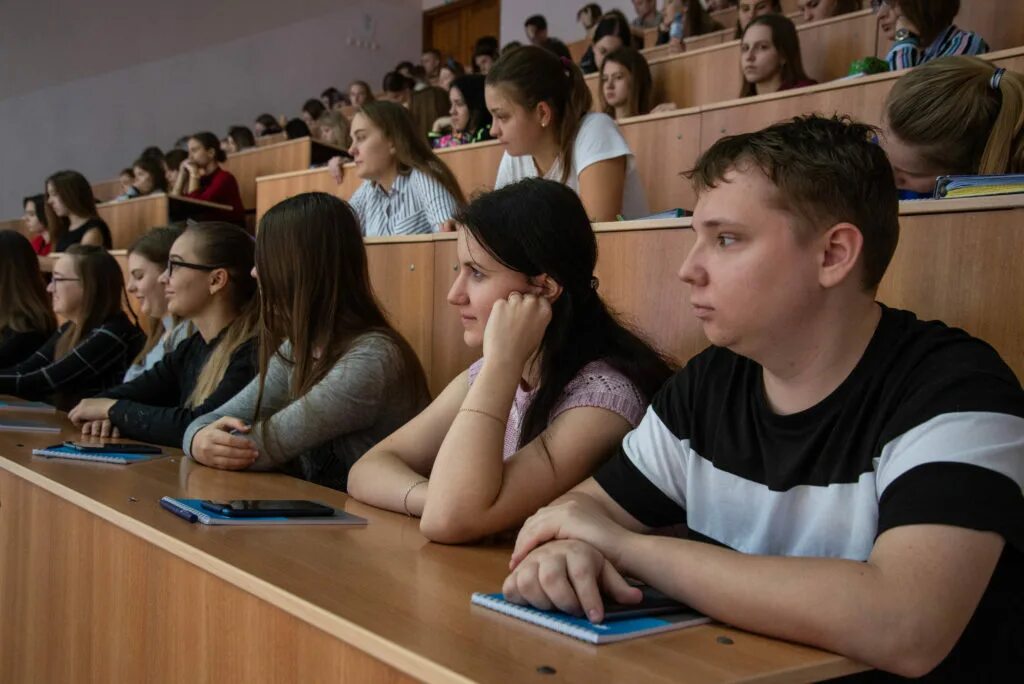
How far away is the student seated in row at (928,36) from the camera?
9.16 feet

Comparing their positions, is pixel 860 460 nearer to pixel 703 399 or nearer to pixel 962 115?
pixel 703 399

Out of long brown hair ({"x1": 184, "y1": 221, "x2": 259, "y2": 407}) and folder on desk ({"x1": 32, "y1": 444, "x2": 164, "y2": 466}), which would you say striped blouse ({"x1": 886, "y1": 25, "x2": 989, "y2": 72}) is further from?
folder on desk ({"x1": 32, "y1": 444, "x2": 164, "y2": 466})

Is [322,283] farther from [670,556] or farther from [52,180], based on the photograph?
[52,180]

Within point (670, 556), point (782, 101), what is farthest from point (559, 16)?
point (670, 556)

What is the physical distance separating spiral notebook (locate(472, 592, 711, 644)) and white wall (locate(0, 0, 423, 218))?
8323 mm

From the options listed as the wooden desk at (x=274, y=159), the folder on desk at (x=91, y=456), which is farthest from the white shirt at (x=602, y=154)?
the wooden desk at (x=274, y=159)

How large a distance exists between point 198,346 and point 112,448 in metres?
0.59

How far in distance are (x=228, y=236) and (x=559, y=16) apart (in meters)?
6.65

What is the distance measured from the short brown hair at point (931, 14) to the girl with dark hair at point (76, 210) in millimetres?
3735

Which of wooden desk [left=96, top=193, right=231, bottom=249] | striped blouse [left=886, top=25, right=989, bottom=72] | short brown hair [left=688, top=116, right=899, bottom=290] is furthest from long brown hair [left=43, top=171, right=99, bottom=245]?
short brown hair [left=688, top=116, right=899, bottom=290]

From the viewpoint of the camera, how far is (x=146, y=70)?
28.2 feet

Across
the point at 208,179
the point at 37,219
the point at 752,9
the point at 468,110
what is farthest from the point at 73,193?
the point at 752,9

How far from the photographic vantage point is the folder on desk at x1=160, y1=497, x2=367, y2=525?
1.21 metres

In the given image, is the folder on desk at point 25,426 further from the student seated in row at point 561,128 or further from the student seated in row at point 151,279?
the student seated in row at point 561,128
